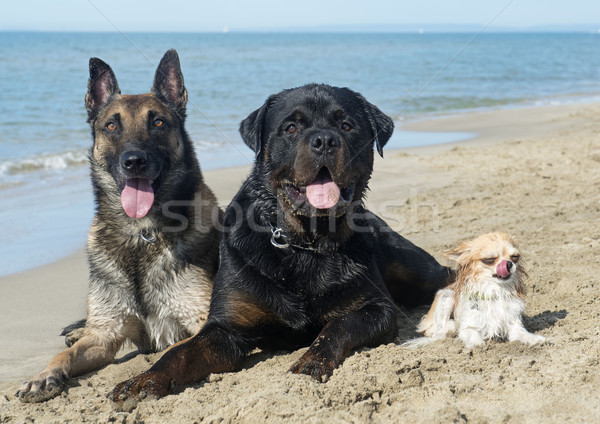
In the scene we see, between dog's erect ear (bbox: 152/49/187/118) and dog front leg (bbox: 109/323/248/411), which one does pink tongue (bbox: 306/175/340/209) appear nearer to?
dog front leg (bbox: 109/323/248/411)

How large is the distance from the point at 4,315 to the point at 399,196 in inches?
213

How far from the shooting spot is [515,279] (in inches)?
171

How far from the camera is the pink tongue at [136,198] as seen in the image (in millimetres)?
4797

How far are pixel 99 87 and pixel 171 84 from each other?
23.2 inches

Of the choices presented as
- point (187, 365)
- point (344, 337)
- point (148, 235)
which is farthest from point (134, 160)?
point (344, 337)

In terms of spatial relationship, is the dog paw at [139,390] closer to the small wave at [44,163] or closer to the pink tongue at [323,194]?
the pink tongue at [323,194]

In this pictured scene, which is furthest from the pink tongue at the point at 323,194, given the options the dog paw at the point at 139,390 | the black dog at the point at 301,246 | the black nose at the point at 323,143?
the dog paw at the point at 139,390

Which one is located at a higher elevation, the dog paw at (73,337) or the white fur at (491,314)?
the white fur at (491,314)

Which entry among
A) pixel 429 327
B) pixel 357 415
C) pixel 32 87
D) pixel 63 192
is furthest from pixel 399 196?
pixel 32 87

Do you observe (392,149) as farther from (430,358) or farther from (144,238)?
(430,358)

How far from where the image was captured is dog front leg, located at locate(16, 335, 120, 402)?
12.8ft

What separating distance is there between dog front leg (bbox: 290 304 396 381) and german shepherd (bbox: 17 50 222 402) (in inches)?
43.8

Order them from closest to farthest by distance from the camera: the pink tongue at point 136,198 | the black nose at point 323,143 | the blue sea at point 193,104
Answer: the black nose at point 323,143
the pink tongue at point 136,198
the blue sea at point 193,104

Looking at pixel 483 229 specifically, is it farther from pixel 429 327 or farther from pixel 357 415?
pixel 357 415
